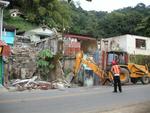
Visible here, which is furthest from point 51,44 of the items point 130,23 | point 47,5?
point 130,23

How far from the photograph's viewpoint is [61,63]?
30234 millimetres

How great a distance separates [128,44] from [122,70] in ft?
61.8

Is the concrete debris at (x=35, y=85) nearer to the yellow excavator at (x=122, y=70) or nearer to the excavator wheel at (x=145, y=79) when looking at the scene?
the yellow excavator at (x=122, y=70)

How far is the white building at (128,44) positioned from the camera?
46125mm

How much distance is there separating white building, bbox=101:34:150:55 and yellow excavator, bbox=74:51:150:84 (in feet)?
52.6

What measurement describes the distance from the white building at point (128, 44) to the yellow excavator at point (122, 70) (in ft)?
52.6

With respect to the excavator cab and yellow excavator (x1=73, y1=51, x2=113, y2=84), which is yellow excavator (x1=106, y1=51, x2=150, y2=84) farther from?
yellow excavator (x1=73, y1=51, x2=113, y2=84)

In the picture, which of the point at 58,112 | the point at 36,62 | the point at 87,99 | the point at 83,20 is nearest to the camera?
the point at 58,112

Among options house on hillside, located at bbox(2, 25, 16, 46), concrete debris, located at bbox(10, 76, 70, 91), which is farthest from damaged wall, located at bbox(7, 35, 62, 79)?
house on hillside, located at bbox(2, 25, 16, 46)

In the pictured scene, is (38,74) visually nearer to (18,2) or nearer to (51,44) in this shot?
(51,44)

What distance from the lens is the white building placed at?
46.1 m

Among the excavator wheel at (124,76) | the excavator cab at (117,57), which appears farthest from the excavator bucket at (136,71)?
the excavator wheel at (124,76)

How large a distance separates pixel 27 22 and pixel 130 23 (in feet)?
74.4

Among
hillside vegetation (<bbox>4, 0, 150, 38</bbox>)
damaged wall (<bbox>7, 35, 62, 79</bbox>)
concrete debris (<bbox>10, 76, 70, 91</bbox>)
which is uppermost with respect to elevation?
hillside vegetation (<bbox>4, 0, 150, 38</bbox>)
